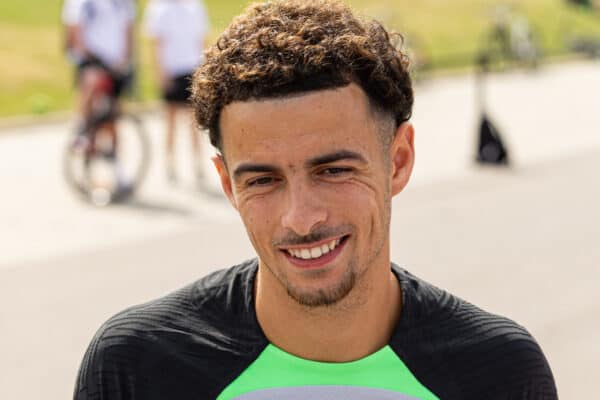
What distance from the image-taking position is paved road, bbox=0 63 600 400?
284 inches

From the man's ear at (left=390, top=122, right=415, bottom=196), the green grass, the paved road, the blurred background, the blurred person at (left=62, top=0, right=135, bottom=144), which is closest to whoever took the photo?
the man's ear at (left=390, top=122, right=415, bottom=196)

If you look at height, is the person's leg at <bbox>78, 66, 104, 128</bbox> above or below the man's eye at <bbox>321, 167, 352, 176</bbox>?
above

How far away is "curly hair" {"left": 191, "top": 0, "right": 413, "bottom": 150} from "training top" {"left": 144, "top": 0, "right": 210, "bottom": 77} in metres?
8.80

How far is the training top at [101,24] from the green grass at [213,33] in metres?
2.74

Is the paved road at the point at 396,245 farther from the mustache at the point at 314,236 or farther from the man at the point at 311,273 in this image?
the mustache at the point at 314,236

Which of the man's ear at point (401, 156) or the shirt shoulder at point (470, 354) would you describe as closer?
the shirt shoulder at point (470, 354)

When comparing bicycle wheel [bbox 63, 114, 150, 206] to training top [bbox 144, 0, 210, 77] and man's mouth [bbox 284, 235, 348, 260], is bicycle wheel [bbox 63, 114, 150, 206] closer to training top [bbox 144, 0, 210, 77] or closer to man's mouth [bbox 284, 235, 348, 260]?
training top [bbox 144, 0, 210, 77]

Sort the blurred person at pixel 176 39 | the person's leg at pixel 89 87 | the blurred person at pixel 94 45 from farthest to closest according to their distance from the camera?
the blurred person at pixel 176 39 < the person's leg at pixel 89 87 < the blurred person at pixel 94 45

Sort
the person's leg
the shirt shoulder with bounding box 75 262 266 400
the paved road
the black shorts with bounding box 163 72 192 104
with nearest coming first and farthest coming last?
the shirt shoulder with bounding box 75 262 266 400
the paved road
the person's leg
the black shorts with bounding box 163 72 192 104

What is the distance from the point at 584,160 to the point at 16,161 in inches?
247

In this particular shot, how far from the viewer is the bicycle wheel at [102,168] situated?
1090 cm

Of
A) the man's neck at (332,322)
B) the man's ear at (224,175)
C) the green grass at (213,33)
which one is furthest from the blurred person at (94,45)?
the man's neck at (332,322)

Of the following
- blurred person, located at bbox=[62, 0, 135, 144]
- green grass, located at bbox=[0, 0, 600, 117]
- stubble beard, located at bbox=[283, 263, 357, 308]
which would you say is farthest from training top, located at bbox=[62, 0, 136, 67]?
stubble beard, located at bbox=[283, 263, 357, 308]

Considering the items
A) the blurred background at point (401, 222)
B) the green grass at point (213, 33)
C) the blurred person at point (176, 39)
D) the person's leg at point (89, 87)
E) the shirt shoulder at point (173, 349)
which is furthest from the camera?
the green grass at point (213, 33)
